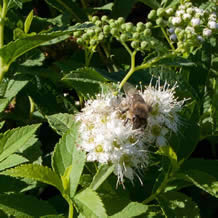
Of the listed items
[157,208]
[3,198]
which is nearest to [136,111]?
[157,208]

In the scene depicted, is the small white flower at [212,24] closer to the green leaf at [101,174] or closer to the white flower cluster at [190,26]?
the white flower cluster at [190,26]

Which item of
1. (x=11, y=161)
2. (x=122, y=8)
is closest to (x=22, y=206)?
(x=11, y=161)

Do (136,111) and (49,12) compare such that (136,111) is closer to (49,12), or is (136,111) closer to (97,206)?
(97,206)

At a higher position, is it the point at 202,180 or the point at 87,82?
the point at 87,82

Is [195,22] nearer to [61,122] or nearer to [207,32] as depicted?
[207,32]

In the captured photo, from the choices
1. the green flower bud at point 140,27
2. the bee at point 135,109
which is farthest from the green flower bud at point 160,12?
the bee at point 135,109

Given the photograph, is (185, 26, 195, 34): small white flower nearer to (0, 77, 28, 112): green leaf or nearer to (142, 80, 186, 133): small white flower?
(142, 80, 186, 133): small white flower
